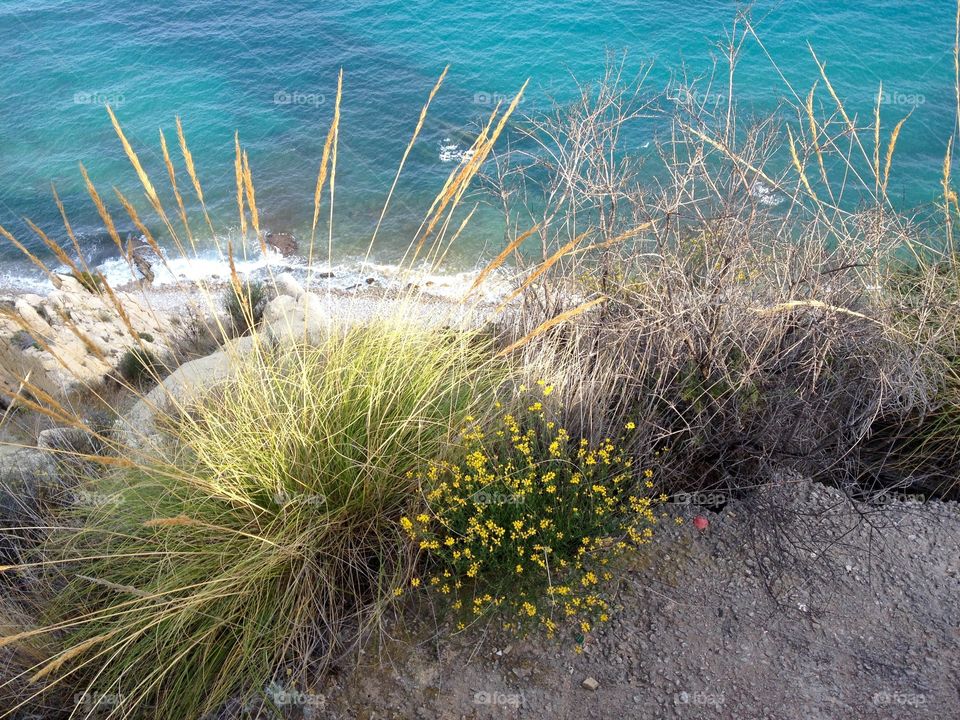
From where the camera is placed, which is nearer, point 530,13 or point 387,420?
point 387,420

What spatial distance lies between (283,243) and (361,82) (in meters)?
5.56

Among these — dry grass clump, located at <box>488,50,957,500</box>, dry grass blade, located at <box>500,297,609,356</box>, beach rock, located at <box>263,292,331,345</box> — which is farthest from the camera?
beach rock, located at <box>263,292,331,345</box>

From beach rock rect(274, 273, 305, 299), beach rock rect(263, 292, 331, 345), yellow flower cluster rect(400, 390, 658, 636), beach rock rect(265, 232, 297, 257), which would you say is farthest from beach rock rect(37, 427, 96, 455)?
beach rock rect(265, 232, 297, 257)

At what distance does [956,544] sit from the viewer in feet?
10.1

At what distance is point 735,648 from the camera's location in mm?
2615

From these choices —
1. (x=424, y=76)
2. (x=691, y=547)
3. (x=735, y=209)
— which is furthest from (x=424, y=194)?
(x=691, y=547)

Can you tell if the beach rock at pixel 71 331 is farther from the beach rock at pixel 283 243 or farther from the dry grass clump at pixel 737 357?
the dry grass clump at pixel 737 357

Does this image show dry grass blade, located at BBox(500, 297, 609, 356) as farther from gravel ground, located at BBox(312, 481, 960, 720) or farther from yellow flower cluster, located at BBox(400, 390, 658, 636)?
gravel ground, located at BBox(312, 481, 960, 720)

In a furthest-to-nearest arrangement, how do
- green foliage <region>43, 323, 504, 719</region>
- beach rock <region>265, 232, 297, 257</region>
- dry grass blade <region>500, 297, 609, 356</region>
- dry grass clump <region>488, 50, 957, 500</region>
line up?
beach rock <region>265, 232, 297, 257</region> < dry grass clump <region>488, 50, 957, 500</region> < green foliage <region>43, 323, 504, 719</region> < dry grass blade <region>500, 297, 609, 356</region>

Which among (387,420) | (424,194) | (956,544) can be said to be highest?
(387,420)

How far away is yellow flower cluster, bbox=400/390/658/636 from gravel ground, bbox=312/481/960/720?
0.16 m

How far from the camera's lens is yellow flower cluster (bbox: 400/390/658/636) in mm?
2572

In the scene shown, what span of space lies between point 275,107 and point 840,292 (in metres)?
14.9

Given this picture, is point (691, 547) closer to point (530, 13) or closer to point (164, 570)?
point (164, 570)
